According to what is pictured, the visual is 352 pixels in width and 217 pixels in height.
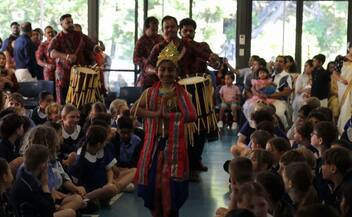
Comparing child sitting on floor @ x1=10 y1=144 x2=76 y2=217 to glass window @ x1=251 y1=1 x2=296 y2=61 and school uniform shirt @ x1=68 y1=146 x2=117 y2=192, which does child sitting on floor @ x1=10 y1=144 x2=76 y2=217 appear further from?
glass window @ x1=251 y1=1 x2=296 y2=61

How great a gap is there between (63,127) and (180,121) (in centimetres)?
210

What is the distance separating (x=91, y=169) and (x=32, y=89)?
4.63 meters

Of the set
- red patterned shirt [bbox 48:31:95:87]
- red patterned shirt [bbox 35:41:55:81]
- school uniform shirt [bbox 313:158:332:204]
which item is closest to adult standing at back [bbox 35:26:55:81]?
red patterned shirt [bbox 35:41:55:81]

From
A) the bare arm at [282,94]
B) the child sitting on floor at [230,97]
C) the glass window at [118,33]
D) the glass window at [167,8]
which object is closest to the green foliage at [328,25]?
the glass window at [167,8]

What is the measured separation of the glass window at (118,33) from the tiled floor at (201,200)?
6280 millimetres

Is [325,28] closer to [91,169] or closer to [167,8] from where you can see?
[167,8]

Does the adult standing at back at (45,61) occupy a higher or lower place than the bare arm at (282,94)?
higher

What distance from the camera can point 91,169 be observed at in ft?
19.9

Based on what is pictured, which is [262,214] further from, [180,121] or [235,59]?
[235,59]

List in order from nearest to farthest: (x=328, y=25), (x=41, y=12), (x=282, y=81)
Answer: (x=282, y=81)
(x=41, y=12)
(x=328, y=25)

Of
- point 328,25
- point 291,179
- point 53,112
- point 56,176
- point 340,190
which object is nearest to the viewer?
point 291,179

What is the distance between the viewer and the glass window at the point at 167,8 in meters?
14.5

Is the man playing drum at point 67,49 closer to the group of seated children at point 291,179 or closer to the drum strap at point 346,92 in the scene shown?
the drum strap at point 346,92

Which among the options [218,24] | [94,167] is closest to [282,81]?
[218,24]
